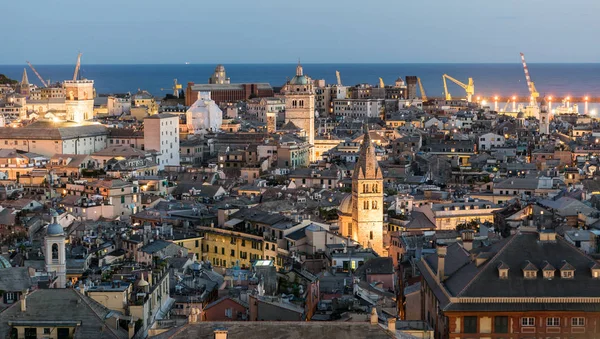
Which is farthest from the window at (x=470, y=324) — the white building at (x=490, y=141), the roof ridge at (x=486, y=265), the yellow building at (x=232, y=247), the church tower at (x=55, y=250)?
the white building at (x=490, y=141)

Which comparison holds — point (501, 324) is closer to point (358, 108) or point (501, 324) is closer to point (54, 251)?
point (54, 251)

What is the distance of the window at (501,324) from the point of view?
1013 inches

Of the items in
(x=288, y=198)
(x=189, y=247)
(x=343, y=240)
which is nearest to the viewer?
(x=343, y=240)

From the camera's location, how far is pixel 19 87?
5723 inches

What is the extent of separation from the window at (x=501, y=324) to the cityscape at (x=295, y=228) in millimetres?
33

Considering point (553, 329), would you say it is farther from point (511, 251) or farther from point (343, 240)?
point (343, 240)

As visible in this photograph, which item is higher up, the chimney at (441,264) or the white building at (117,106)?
the white building at (117,106)

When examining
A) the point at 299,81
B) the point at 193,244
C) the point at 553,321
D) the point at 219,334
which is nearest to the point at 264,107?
the point at 299,81

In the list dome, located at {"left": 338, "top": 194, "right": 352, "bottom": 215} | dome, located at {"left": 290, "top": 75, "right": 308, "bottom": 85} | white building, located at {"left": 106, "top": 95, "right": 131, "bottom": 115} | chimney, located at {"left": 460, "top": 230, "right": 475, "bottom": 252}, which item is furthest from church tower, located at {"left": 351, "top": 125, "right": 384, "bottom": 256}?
white building, located at {"left": 106, "top": 95, "right": 131, "bottom": 115}

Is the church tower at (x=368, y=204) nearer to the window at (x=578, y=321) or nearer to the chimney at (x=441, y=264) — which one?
the chimney at (x=441, y=264)

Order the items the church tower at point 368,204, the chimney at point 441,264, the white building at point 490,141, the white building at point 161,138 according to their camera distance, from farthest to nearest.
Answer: the white building at point 490,141 → the white building at point 161,138 → the church tower at point 368,204 → the chimney at point 441,264

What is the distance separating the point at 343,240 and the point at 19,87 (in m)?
111

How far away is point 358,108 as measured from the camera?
418 ft

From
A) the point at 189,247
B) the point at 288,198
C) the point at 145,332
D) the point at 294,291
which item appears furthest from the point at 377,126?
the point at 145,332
